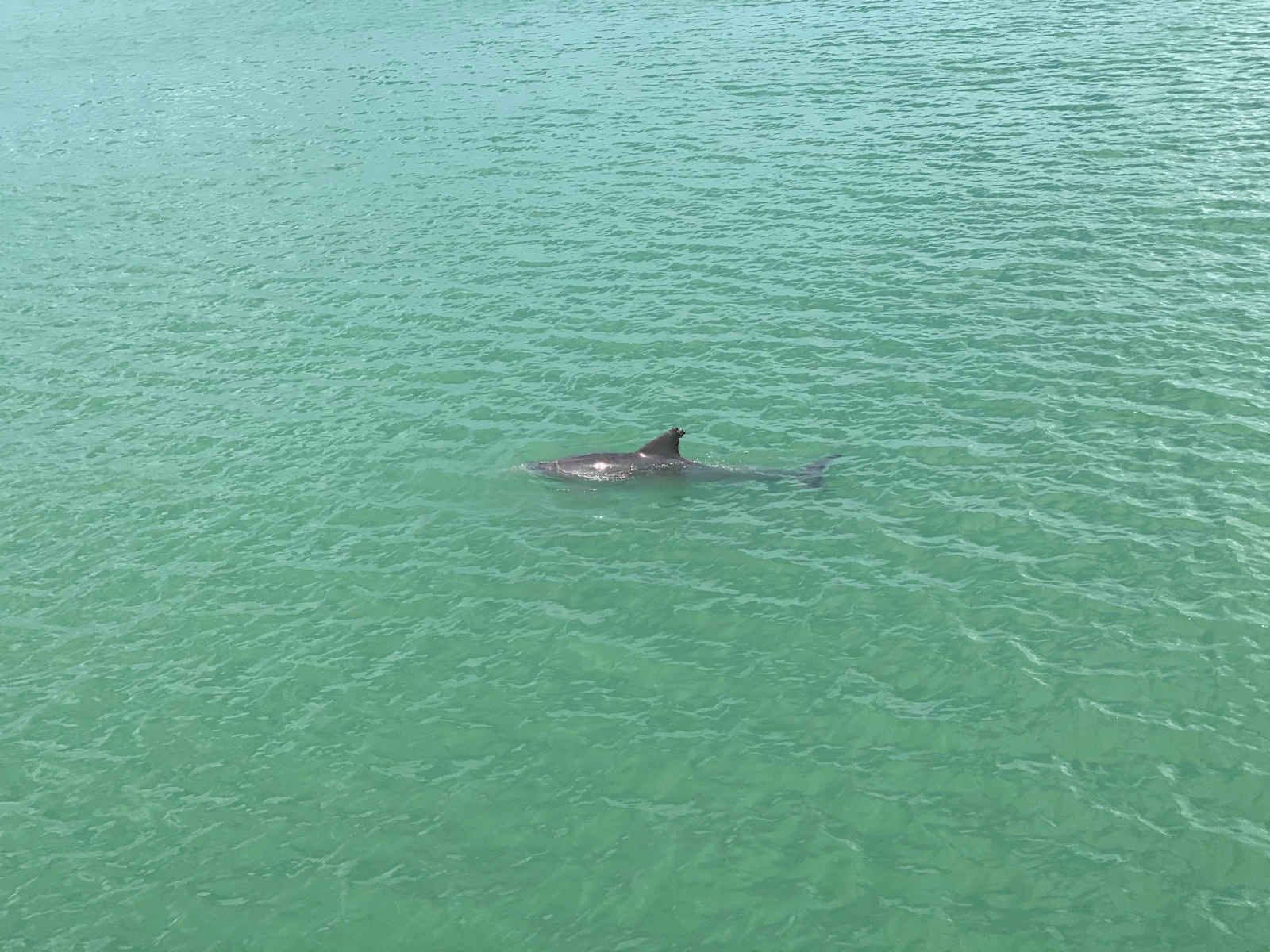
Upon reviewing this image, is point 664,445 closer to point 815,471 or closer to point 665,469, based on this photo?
point 665,469

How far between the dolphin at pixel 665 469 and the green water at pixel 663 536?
534 millimetres

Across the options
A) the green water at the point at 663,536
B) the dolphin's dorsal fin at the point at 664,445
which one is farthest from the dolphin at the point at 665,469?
the green water at the point at 663,536

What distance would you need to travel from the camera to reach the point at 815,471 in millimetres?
31172

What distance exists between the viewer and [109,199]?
55219mm

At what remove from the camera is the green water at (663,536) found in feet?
69.3

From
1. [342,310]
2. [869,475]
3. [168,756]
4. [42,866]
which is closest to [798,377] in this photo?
[869,475]

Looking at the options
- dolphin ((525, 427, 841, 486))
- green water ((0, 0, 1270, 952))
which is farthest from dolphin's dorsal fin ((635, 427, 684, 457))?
green water ((0, 0, 1270, 952))

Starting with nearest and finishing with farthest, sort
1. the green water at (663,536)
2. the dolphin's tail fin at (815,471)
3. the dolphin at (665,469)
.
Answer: the green water at (663,536) < the dolphin's tail fin at (815,471) < the dolphin at (665,469)

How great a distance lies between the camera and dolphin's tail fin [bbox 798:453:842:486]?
30.8 metres

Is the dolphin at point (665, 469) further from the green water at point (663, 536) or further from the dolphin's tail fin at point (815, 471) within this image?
the green water at point (663, 536)

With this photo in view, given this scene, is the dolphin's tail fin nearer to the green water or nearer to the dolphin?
the dolphin

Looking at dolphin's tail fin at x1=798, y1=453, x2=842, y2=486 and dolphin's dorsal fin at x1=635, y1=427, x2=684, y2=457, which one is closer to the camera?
dolphin's dorsal fin at x1=635, y1=427, x2=684, y2=457

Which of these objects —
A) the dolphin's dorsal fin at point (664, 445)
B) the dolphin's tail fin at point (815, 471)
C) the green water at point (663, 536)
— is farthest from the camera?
the dolphin's tail fin at point (815, 471)

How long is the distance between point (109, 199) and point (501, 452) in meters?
32.5
